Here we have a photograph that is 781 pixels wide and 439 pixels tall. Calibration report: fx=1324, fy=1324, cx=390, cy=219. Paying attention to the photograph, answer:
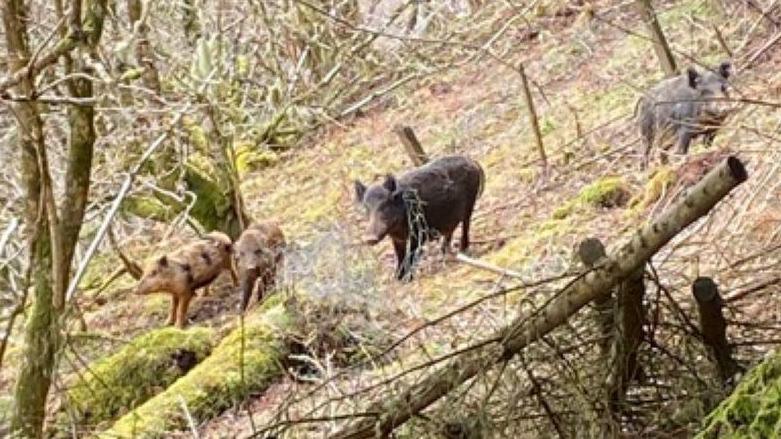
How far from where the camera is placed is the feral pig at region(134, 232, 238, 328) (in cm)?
1248

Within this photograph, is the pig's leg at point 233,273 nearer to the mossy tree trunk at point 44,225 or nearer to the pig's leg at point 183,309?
the pig's leg at point 183,309

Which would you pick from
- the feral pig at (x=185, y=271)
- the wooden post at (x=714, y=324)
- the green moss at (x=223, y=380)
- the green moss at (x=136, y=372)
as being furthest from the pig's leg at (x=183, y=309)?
the wooden post at (x=714, y=324)

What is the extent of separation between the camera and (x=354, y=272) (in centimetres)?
939

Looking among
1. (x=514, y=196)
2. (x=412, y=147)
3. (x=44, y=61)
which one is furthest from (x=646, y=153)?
(x=44, y=61)

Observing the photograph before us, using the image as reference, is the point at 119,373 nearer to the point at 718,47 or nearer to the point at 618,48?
the point at 718,47

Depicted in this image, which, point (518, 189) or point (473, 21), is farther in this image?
point (473, 21)

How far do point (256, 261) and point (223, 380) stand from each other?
309 centimetres

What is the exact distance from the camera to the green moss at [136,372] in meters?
9.77

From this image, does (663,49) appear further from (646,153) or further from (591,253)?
(591,253)

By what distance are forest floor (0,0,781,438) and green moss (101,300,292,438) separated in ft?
0.43

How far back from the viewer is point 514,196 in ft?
42.4

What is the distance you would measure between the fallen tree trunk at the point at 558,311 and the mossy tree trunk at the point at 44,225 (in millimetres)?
2153

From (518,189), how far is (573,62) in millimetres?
4980

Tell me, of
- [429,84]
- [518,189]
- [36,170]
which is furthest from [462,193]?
[429,84]
